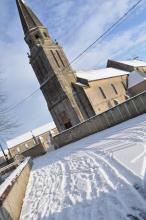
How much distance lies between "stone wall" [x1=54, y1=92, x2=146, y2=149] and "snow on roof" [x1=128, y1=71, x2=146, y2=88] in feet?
86.9

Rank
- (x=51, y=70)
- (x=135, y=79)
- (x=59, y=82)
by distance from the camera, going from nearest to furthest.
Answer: (x=59, y=82)
(x=51, y=70)
(x=135, y=79)

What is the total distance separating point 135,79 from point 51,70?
19624 millimetres

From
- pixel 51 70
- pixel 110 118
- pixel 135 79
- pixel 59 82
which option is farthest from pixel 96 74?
pixel 110 118

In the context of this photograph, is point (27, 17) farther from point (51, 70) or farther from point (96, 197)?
point (96, 197)

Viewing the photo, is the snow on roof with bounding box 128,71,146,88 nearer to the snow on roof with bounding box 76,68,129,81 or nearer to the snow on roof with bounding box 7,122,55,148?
the snow on roof with bounding box 76,68,129,81

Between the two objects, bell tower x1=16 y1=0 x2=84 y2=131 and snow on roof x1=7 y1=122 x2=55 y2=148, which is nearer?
bell tower x1=16 y1=0 x2=84 y2=131

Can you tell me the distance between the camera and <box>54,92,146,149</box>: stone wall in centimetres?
2273

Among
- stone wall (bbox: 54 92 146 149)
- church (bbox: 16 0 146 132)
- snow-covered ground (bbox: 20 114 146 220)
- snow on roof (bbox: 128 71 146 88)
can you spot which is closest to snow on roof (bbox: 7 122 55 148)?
snow on roof (bbox: 128 71 146 88)

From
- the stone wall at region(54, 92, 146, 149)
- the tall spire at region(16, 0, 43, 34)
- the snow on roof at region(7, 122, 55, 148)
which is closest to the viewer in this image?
the stone wall at region(54, 92, 146, 149)

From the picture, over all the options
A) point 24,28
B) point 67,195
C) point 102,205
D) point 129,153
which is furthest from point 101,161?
point 24,28

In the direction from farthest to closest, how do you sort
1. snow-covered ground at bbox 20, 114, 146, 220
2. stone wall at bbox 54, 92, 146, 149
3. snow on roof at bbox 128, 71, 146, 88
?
1. snow on roof at bbox 128, 71, 146, 88
2. stone wall at bbox 54, 92, 146, 149
3. snow-covered ground at bbox 20, 114, 146, 220

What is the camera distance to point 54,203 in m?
8.53

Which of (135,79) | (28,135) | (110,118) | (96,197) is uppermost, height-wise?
(28,135)

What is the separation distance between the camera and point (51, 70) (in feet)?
143
